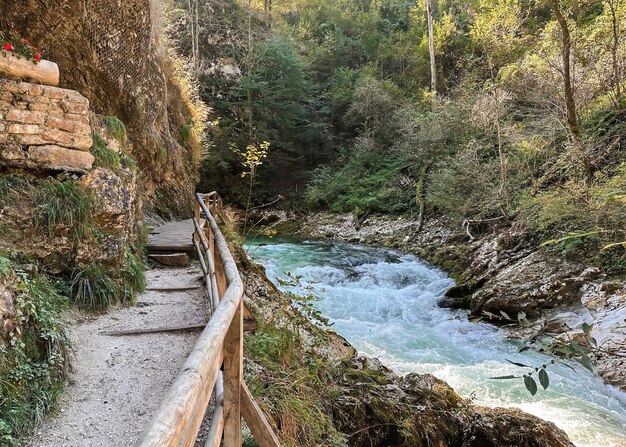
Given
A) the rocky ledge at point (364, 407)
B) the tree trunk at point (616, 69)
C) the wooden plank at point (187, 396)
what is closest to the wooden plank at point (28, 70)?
the rocky ledge at point (364, 407)

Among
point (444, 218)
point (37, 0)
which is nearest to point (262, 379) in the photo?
point (37, 0)

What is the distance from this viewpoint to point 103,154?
457 cm

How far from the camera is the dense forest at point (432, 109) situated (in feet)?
27.0

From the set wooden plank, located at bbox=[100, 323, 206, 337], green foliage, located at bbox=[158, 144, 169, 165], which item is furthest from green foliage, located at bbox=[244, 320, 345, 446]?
green foliage, located at bbox=[158, 144, 169, 165]

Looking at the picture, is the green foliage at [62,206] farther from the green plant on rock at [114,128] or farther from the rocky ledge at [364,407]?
the rocky ledge at [364,407]

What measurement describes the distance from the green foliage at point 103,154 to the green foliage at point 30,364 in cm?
180

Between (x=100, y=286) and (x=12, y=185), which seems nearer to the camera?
(x=12, y=185)

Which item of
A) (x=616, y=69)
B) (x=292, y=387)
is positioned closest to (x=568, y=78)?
(x=616, y=69)

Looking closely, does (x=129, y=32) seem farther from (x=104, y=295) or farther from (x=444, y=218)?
(x=444, y=218)

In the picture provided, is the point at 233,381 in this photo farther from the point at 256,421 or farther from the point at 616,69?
the point at 616,69

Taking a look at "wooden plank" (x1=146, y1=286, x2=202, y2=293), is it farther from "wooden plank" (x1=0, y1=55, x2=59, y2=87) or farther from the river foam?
"wooden plank" (x1=0, y1=55, x2=59, y2=87)

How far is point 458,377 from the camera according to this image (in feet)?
18.4

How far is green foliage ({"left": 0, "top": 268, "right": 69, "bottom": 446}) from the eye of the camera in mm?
2154

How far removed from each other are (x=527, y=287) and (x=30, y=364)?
26.5 feet
